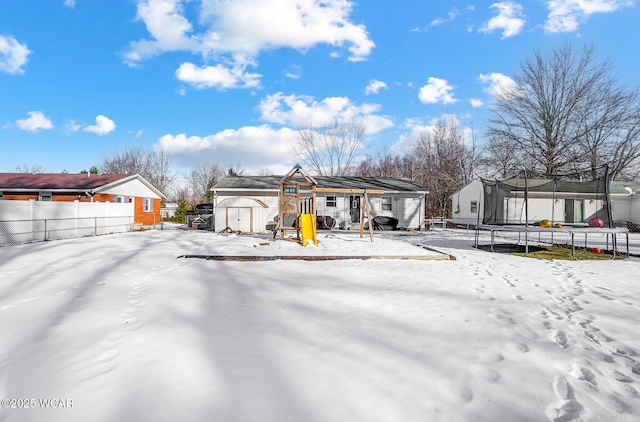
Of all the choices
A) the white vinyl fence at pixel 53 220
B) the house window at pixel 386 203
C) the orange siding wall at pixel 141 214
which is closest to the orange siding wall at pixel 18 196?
the orange siding wall at pixel 141 214

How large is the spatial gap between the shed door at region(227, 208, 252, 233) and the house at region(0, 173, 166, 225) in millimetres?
8150

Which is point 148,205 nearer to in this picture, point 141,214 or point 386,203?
point 141,214

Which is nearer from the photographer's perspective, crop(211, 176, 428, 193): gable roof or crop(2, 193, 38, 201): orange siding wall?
crop(2, 193, 38, 201): orange siding wall

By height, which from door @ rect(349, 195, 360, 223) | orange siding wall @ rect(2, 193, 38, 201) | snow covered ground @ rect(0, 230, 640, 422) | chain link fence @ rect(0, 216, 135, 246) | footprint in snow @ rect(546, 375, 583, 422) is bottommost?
footprint in snow @ rect(546, 375, 583, 422)

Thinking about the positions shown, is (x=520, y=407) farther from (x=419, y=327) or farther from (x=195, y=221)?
(x=195, y=221)

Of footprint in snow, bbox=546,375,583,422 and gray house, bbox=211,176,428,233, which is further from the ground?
gray house, bbox=211,176,428,233

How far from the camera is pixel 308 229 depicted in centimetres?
1093

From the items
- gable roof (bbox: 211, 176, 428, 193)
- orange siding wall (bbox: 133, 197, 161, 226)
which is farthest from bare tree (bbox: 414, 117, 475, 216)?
orange siding wall (bbox: 133, 197, 161, 226)

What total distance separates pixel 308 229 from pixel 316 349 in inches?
313

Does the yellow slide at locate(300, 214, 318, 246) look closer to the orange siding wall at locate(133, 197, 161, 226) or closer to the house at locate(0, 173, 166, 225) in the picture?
the house at locate(0, 173, 166, 225)

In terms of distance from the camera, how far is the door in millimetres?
22109

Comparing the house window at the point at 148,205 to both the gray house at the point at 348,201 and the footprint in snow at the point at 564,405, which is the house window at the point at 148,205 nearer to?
the gray house at the point at 348,201

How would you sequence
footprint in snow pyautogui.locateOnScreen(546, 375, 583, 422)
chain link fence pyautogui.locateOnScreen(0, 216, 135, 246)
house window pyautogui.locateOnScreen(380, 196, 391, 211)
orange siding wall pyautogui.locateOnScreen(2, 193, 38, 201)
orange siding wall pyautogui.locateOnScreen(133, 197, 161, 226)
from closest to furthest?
footprint in snow pyautogui.locateOnScreen(546, 375, 583, 422)
chain link fence pyautogui.locateOnScreen(0, 216, 135, 246)
orange siding wall pyautogui.locateOnScreen(2, 193, 38, 201)
house window pyautogui.locateOnScreen(380, 196, 391, 211)
orange siding wall pyautogui.locateOnScreen(133, 197, 161, 226)

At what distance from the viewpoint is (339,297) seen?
16.0ft
